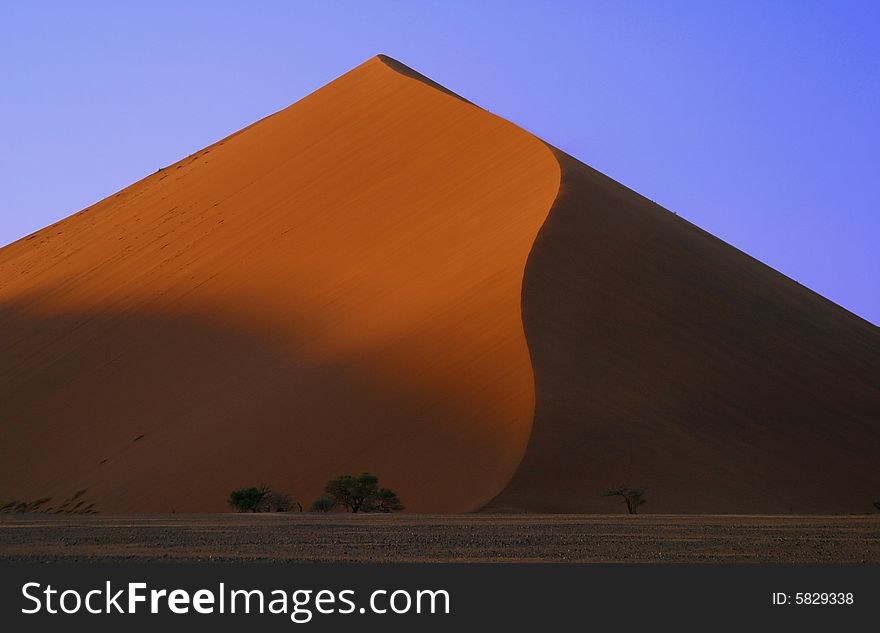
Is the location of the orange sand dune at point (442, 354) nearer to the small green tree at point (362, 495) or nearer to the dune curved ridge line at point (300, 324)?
the dune curved ridge line at point (300, 324)

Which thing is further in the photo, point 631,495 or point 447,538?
point 631,495

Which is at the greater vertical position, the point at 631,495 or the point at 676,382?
the point at 676,382

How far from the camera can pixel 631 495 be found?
18141 millimetres

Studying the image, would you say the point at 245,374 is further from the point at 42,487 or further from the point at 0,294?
the point at 0,294

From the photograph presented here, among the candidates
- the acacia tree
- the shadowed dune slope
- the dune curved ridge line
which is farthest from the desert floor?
the dune curved ridge line

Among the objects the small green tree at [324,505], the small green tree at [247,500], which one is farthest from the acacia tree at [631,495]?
the small green tree at [247,500]

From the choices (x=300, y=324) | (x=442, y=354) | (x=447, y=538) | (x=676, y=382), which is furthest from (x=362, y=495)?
(x=300, y=324)

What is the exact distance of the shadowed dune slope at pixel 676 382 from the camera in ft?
62.4

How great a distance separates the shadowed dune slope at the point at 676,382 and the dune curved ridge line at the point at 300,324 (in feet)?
1.91

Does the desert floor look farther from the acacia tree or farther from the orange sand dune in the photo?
the orange sand dune

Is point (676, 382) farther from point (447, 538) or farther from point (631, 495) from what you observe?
point (447, 538)

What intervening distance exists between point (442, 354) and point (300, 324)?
4.24 meters

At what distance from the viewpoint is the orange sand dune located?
1977 cm

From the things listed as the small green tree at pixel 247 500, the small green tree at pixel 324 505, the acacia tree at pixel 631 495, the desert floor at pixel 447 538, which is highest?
the small green tree at pixel 247 500
